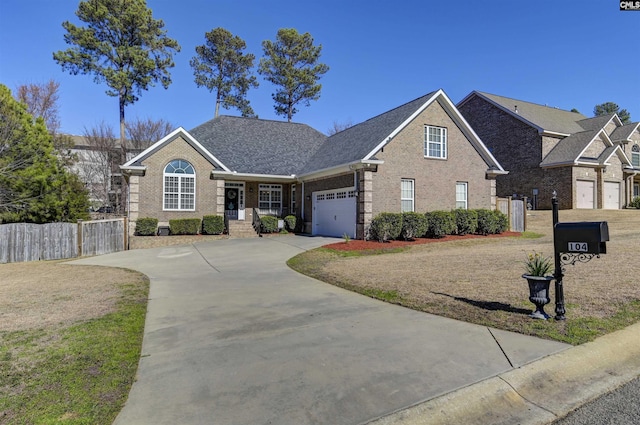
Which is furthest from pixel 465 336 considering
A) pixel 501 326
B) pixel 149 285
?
pixel 149 285

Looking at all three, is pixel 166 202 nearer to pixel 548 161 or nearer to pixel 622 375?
Result: pixel 622 375

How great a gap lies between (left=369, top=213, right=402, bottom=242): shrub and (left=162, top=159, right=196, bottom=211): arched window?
10.7 meters

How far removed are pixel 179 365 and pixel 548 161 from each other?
32.3 metres

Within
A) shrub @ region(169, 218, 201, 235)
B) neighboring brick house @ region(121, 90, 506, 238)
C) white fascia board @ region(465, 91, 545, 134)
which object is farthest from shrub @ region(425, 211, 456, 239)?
white fascia board @ region(465, 91, 545, 134)

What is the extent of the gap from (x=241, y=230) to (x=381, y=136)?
9748 mm

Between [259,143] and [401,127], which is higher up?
[259,143]

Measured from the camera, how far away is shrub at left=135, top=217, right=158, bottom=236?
18.8 meters

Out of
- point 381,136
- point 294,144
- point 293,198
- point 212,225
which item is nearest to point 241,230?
point 212,225

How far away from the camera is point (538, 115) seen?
33031mm

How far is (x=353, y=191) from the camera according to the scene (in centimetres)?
1836

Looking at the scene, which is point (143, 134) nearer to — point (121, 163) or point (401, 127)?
point (121, 163)

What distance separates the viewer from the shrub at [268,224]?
21719mm

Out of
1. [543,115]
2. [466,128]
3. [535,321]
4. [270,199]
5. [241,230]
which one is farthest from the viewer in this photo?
[543,115]

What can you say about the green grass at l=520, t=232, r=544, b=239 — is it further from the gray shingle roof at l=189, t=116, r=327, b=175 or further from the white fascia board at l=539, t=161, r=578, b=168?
the gray shingle roof at l=189, t=116, r=327, b=175
